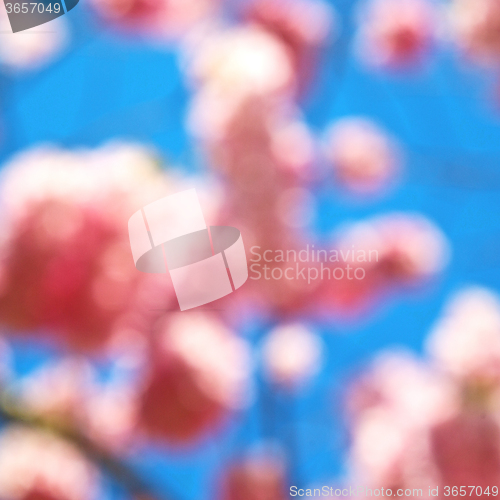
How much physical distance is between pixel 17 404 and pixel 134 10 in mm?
459

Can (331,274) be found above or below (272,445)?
above

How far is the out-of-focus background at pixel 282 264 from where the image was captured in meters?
0.40

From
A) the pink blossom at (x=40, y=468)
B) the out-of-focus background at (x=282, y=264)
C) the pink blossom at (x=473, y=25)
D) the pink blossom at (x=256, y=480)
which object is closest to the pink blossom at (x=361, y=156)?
the out-of-focus background at (x=282, y=264)

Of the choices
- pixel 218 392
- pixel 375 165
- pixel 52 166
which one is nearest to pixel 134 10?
pixel 52 166

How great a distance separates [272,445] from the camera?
1.37 feet

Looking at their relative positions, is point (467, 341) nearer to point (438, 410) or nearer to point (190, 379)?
point (438, 410)

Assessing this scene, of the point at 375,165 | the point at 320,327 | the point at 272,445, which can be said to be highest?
the point at 375,165

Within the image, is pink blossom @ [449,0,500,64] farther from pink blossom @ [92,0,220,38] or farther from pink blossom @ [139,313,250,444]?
pink blossom @ [139,313,250,444]

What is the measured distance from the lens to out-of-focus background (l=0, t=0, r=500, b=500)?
404 millimetres

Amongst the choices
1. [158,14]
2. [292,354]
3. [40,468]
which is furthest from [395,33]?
[40,468]

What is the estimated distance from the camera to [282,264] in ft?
1.35

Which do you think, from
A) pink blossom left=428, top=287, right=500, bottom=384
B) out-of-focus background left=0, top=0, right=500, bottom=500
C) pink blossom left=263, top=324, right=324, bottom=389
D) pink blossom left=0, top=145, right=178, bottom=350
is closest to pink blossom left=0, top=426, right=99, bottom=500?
out-of-focus background left=0, top=0, right=500, bottom=500

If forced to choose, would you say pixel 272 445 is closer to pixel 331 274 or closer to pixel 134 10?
pixel 331 274

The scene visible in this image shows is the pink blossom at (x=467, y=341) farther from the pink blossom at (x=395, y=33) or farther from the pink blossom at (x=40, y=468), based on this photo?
the pink blossom at (x=40, y=468)
